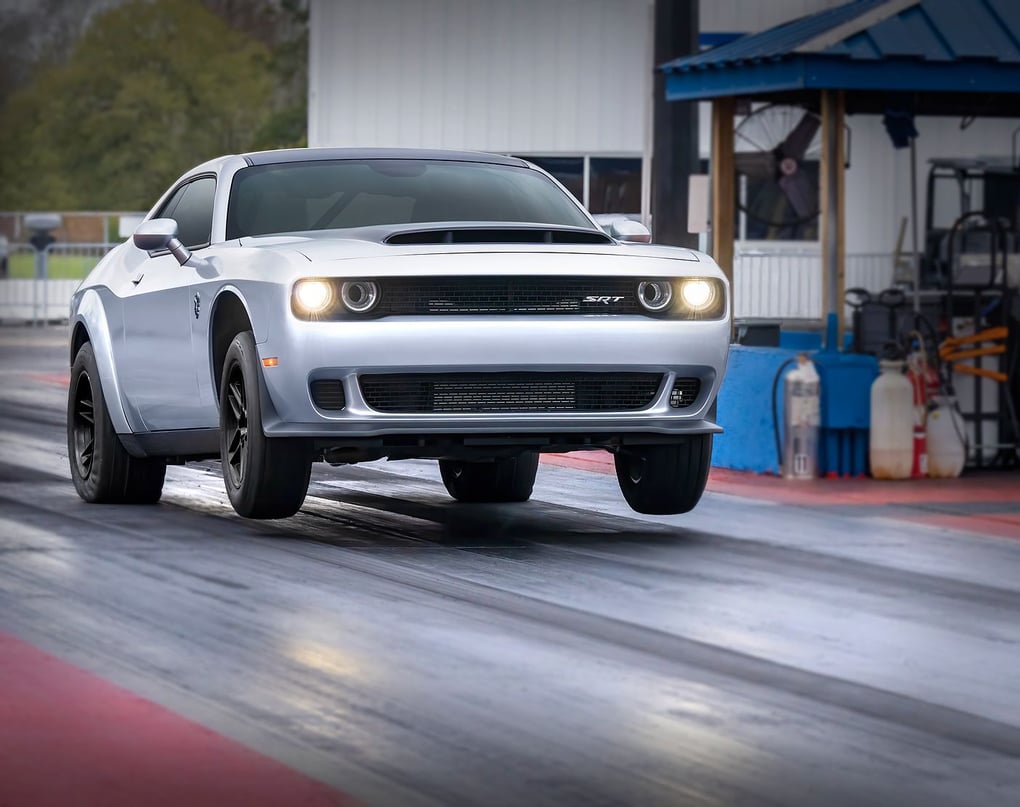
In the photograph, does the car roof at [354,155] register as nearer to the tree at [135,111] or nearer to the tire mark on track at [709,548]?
the tire mark on track at [709,548]

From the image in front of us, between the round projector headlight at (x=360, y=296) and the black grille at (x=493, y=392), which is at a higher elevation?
the round projector headlight at (x=360, y=296)

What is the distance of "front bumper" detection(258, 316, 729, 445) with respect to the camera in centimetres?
936

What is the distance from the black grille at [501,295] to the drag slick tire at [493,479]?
2207 millimetres

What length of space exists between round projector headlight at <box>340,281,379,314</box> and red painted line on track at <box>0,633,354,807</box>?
2841 mm

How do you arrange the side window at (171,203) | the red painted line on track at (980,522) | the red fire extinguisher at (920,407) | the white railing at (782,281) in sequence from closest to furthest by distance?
1. the red painted line on track at (980,522)
2. the side window at (171,203)
3. the red fire extinguisher at (920,407)
4. the white railing at (782,281)

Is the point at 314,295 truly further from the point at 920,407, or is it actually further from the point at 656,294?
the point at 920,407

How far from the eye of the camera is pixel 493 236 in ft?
32.4

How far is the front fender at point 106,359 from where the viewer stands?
435 inches

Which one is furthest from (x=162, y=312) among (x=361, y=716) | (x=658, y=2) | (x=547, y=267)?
(x=658, y=2)

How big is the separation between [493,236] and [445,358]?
0.76 m

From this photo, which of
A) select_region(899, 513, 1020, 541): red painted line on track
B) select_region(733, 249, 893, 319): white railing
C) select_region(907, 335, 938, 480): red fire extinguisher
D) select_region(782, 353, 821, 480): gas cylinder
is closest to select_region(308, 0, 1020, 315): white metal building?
select_region(733, 249, 893, 319): white railing

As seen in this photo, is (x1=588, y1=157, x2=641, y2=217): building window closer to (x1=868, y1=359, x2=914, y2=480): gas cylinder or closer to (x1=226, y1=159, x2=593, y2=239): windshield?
(x1=868, y1=359, x2=914, y2=480): gas cylinder

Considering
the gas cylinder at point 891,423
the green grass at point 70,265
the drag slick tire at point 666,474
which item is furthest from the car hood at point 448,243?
the green grass at point 70,265

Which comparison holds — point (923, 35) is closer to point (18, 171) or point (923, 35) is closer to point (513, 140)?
point (513, 140)
